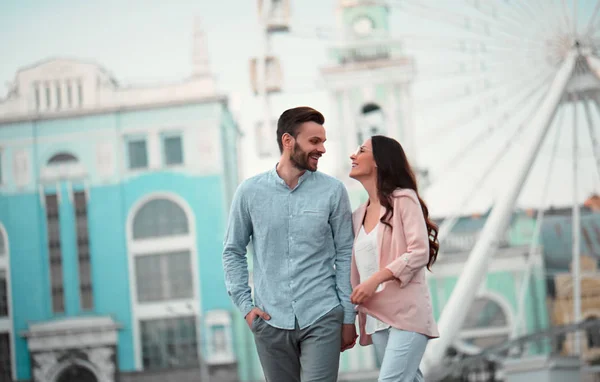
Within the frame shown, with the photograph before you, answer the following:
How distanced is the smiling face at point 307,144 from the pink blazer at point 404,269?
1.06ft

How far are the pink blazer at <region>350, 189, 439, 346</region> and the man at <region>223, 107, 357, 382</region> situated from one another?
0.51 feet

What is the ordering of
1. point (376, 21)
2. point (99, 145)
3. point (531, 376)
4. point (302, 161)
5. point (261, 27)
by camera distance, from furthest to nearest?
point (99, 145), point (376, 21), point (261, 27), point (531, 376), point (302, 161)

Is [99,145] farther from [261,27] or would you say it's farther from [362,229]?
[362,229]

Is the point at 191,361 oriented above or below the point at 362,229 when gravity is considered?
below

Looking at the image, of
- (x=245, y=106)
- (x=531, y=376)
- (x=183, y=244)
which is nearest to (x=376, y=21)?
(x=245, y=106)

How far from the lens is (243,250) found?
408 centimetres

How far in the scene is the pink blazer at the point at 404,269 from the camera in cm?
393

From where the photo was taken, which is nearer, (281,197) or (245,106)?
(281,197)

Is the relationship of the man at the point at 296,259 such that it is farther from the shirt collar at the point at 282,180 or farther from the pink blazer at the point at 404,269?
the pink blazer at the point at 404,269

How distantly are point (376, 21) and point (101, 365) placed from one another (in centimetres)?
941

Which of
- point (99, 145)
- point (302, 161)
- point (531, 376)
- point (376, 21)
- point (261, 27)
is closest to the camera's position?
point (302, 161)

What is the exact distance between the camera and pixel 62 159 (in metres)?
26.2

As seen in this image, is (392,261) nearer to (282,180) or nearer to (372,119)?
(282,180)

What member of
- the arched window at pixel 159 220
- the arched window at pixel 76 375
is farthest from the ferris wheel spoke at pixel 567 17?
the arched window at pixel 76 375
